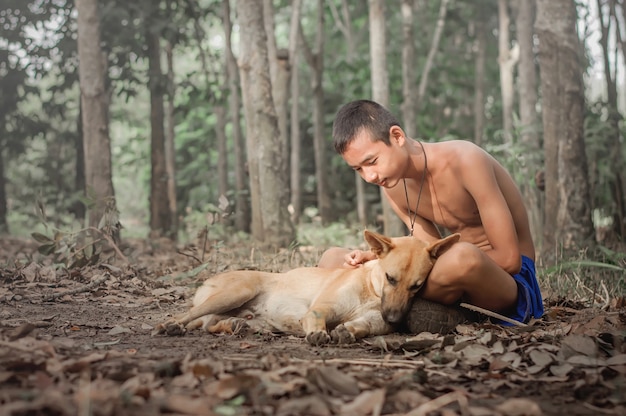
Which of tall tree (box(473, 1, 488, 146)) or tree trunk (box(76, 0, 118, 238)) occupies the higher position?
tall tree (box(473, 1, 488, 146))

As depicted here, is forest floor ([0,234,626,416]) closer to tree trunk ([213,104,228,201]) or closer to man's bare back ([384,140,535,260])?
man's bare back ([384,140,535,260])

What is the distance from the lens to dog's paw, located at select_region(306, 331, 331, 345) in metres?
3.97

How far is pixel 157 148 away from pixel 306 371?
38.2 ft

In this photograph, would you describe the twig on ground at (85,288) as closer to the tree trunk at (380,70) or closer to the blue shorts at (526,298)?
the blue shorts at (526,298)

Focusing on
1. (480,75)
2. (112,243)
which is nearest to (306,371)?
(112,243)

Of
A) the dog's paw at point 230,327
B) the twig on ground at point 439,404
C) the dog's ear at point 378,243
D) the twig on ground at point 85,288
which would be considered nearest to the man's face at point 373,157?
the dog's ear at point 378,243

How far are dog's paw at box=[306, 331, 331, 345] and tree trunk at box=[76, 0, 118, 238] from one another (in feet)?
19.6

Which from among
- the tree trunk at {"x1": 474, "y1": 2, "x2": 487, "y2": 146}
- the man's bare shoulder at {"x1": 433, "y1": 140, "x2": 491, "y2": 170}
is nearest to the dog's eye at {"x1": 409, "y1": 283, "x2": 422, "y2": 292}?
the man's bare shoulder at {"x1": 433, "y1": 140, "x2": 491, "y2": 170}

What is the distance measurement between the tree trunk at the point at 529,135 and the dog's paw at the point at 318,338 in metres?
6.46

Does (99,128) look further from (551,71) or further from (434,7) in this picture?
(434,7)

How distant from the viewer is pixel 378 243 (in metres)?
4.40

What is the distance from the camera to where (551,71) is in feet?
27.0

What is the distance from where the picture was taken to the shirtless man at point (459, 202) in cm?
418

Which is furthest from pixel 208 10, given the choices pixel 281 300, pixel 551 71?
pixel 281 300
